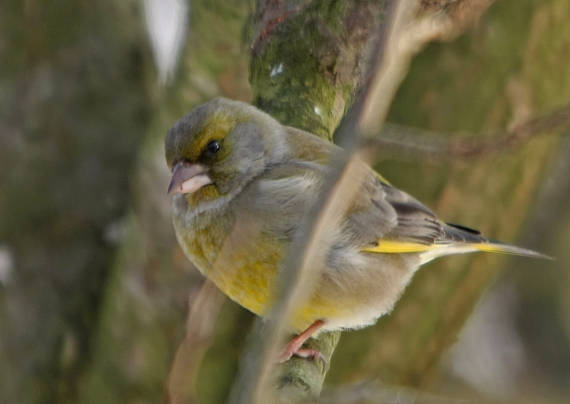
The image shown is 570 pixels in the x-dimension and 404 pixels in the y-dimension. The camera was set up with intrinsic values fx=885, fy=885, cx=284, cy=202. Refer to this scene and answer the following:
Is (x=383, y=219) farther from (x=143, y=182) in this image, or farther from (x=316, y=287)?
(x=143, y=182)

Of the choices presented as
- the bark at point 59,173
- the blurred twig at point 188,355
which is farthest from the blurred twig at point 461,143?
the bark at point 59,173

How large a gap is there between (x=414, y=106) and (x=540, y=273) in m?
2.84

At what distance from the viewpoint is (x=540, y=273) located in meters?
7.78

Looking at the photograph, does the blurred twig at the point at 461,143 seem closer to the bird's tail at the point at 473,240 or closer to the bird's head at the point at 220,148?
the bird's head at the point at 220,148

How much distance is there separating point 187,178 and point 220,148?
22cm

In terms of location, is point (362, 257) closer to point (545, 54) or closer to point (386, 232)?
point (386, 232)

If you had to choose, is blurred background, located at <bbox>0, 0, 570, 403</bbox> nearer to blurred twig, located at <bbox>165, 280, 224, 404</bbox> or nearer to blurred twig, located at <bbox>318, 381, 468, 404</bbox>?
blurred twig, located at <bbox>318, 381, 468, 404</bbox>

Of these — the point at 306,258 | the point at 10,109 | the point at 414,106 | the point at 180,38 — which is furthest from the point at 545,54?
the point at 306,258

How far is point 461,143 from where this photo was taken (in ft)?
6.12

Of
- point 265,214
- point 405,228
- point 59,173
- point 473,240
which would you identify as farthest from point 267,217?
point 59,173

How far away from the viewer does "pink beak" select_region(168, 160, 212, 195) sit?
11.8ft

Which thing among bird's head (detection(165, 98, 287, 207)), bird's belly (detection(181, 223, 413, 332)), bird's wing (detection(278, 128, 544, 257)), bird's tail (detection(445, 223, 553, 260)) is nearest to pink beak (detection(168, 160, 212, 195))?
bird's head (detection(165, 98, 287, 207))

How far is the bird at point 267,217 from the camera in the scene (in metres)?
3.53

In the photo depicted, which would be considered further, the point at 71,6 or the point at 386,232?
the point at 71,6
